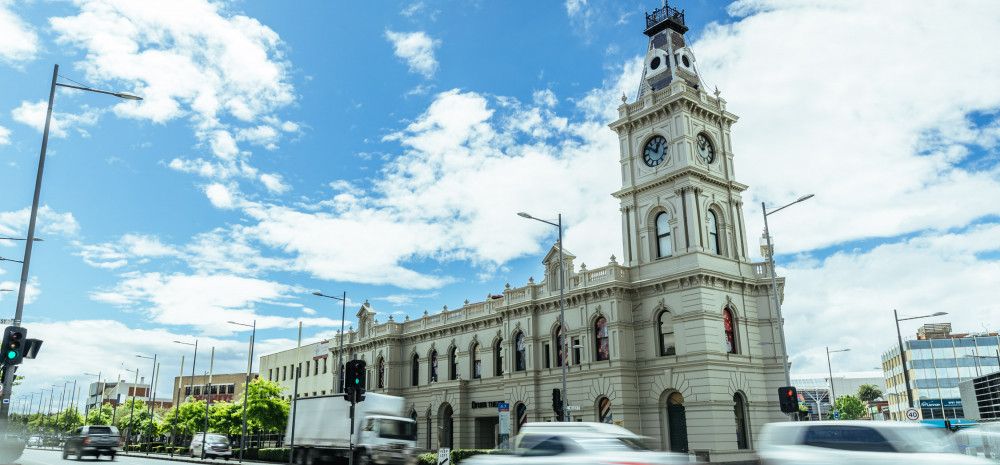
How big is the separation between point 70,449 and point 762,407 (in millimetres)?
39592

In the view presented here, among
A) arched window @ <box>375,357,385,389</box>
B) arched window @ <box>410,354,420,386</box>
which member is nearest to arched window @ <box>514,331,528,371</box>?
arched window @ <box>410,354,420,386</box>

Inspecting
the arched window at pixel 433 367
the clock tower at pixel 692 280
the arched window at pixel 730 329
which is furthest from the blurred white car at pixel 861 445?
the arched window at pixel 433 367

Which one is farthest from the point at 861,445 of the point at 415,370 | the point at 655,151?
the point at 415,370

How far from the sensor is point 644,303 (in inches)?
1607

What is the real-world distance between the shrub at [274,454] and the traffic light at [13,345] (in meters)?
25.8

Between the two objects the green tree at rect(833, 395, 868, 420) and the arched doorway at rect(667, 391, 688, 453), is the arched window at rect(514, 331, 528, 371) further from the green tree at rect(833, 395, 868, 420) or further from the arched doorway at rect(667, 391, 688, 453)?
the green tree at rect(833, 395, 868, 420)

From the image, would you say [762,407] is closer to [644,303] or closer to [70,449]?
[644,303]

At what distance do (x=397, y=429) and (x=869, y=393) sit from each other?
140 meters

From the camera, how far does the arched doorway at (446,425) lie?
171ft

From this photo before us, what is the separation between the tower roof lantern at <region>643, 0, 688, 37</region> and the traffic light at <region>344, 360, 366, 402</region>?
111 ft

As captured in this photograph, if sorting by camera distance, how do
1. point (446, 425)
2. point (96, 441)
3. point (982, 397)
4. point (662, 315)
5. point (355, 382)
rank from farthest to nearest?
point (982, 397) < point (446, 425) < point (662, 315) < point (96, 441) < point (355, 382)

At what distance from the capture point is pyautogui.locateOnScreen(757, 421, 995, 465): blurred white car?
12453 millimetres

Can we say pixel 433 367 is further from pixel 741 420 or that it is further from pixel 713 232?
pixel 741 420

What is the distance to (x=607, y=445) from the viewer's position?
1273cm
